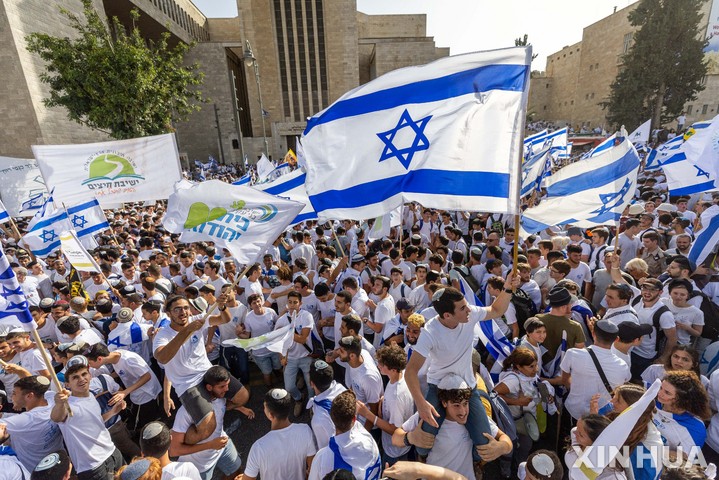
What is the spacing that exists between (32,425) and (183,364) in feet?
3.79

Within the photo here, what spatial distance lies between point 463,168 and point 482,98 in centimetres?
59

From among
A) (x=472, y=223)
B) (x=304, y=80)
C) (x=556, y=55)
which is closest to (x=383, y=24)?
(x=304, y=80)

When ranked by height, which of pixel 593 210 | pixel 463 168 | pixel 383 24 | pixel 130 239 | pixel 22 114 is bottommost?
pixel 130 239

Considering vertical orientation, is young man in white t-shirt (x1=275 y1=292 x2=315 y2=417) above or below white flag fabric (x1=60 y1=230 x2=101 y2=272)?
below

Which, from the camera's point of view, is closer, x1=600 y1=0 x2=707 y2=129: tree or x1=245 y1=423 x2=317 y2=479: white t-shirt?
x1=245 y1=423 x2=317 y2=479: white t-shirt

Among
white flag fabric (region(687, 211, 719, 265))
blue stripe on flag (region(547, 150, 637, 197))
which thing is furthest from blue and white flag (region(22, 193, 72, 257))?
white flag fabric (region(687, 211, 719, 265))

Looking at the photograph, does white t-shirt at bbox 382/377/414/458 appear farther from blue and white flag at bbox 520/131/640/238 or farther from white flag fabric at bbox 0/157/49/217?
white flag fabric at bbox 0/157/49/217

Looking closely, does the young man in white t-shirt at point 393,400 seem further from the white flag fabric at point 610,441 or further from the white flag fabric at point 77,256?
the white flag fabric at point 77,256

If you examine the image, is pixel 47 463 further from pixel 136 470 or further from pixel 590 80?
pixel 590 80

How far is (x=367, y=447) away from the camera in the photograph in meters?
2.37

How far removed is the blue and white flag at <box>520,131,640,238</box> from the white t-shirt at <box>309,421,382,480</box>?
362cm

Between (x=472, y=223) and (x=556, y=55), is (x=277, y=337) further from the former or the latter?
(x=556, y=55)

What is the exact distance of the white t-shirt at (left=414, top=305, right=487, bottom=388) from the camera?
2.65 metres

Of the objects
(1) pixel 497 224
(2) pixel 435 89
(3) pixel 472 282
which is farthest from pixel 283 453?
(1) pixel 497 224
